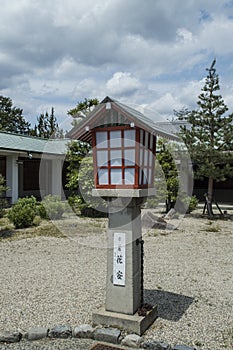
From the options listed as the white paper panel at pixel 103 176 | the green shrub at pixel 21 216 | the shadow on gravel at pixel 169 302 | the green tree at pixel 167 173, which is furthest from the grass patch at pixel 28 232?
the white paper panel at pixel 103 176

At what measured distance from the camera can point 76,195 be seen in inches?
516

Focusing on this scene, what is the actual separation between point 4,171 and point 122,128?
12.7m

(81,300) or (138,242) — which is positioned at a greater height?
(138,242)

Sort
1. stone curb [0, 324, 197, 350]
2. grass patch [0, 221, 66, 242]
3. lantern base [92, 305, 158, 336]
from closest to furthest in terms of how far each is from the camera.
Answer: stone curb [0, 324, 197, 350] < lantern base [92, 305, 158, 336] < grass patch [0, 221, 66, 242]

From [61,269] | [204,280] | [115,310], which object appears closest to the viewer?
[115,310]

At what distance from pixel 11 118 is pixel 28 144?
22600mm

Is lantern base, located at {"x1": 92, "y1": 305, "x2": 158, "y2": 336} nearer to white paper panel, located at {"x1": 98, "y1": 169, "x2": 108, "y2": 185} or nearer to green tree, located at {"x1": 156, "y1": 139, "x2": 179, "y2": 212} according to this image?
white paper panel, located at {"x1": 98, "y1": 169, "x2": 108, "y2": 185}

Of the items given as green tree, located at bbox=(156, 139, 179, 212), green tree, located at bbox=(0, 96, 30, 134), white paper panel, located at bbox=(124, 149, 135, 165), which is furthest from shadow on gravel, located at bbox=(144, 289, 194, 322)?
green tree, located at bbox=(0, 96, 30, 134)

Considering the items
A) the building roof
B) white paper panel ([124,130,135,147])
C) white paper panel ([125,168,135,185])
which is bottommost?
white paper panel ([125,168,135,185])

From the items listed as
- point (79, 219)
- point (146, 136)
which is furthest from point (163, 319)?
point (79, 219)

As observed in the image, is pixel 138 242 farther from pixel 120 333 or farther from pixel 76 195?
pixel 76 195

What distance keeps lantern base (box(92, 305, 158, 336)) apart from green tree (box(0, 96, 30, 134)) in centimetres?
3454

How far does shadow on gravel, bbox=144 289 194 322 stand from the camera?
13.4 feet

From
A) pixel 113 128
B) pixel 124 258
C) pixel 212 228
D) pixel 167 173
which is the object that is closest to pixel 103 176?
pixel 113 128
